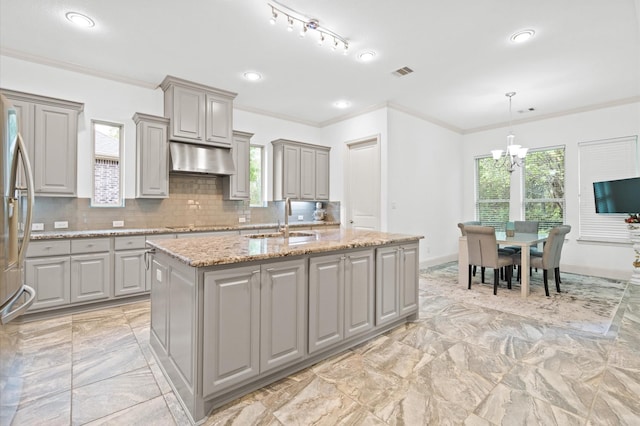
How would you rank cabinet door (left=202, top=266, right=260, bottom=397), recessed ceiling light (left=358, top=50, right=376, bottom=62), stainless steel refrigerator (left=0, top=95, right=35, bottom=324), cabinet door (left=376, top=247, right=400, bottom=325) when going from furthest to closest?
recessed ceiling light (left=358, top=50, right=376, bottom=62) → cabinet door (left=376, top=247, right=400, bottom=325) → cabinet door (left=202, top=266, right=260, bottom=397) → stainless steel refrigerator (left=0, top=95, right=35, bottom=324)

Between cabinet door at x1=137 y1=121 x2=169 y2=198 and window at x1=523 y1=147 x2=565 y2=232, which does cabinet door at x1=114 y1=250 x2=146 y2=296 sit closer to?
cabinet door at x1=137 y1=121 x2=169 y2=198

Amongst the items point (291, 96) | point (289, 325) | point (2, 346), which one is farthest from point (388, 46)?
point (2, 346)

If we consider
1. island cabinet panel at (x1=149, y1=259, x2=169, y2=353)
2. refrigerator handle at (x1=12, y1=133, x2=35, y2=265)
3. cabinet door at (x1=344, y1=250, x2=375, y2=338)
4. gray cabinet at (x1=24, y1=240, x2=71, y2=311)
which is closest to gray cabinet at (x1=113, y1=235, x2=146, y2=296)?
gray cabinet at (x1=24, y1=240, x2=71, y2=311)

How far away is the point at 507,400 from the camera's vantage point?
1904 mm

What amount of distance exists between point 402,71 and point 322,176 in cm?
257

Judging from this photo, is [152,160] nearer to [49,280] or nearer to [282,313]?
[49,280]

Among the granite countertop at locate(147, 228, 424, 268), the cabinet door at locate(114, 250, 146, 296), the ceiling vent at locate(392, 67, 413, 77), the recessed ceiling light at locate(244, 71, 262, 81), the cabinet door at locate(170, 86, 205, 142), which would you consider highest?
the recessed ceiling light at locate(244, 71, 262, 81)

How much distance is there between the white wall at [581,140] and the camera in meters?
4.94

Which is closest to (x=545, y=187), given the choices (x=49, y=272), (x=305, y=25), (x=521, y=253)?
(x=521, y=253)

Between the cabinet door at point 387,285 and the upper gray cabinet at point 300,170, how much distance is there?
3066mm

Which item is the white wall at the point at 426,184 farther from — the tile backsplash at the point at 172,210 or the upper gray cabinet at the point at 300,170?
the tile backsplash at the point at 172,210

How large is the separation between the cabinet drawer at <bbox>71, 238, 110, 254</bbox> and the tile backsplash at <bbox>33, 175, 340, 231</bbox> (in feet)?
1.95

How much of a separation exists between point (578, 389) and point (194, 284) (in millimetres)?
2518

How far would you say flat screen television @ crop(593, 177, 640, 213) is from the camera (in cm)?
445
